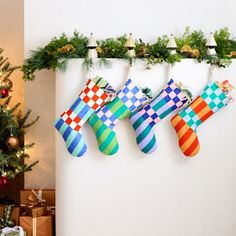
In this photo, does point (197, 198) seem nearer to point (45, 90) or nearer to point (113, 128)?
point (113, 128)

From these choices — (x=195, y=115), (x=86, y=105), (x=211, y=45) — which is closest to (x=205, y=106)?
(x=195, y=115)

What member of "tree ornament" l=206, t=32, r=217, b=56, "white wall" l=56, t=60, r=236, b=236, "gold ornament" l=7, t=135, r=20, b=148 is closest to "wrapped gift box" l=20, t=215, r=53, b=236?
"white wall" l=56, t=60, r=236, b=236

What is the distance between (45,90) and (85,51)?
51 cm

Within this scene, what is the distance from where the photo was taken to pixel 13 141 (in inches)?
114

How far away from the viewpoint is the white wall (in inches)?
101

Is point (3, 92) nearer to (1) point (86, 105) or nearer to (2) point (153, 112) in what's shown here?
(1) point (86, 105)

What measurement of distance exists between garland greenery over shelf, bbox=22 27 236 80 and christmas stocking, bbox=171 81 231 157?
0.55 feet

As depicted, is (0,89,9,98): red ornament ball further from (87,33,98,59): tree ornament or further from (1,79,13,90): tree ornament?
(87,33,98,59): tree ornament

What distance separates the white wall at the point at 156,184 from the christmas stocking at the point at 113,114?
0.10 metres

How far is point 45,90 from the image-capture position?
291 centimetres

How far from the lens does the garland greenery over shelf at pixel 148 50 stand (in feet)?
8.12

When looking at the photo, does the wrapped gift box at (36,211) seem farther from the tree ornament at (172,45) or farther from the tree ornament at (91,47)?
the tree ornament at (172,45)

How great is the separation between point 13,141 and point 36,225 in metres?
0.54

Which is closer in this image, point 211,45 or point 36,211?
point 211,45
